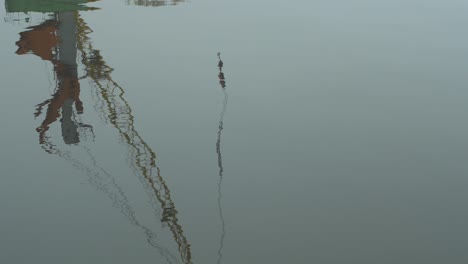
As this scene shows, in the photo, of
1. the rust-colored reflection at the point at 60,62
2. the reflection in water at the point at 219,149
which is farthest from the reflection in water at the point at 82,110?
the reflection in water at the point at 219,149

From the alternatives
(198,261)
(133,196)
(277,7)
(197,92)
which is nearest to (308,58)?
(197,92)

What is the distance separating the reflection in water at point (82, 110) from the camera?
562 cm

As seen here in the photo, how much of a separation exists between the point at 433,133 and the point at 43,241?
432 cm

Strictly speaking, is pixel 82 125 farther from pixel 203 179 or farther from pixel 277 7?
pixel 277 7

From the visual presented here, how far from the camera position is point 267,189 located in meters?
5.97

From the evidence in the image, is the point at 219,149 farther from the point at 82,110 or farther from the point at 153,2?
the point at 153,2

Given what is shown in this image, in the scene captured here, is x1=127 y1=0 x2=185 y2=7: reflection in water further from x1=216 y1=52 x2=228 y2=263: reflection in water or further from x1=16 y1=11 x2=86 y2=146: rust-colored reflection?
x1=216 y1=52 x2=228 y2=263: reflection in water

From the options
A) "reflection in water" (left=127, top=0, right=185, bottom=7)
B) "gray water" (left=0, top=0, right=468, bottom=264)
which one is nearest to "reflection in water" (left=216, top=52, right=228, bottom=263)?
"gray water" (left=0, top=0, right=468, bottom=264)

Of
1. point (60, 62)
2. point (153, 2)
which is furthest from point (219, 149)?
point (153, 2)

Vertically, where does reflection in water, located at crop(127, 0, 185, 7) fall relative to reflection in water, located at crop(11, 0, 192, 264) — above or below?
above

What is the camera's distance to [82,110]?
7.41 metres

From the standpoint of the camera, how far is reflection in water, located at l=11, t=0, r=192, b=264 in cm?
562

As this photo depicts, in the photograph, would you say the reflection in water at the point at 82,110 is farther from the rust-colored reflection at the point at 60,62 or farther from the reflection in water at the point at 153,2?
the reflection in water at the point at 153,2

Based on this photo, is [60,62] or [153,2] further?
[153,2]
